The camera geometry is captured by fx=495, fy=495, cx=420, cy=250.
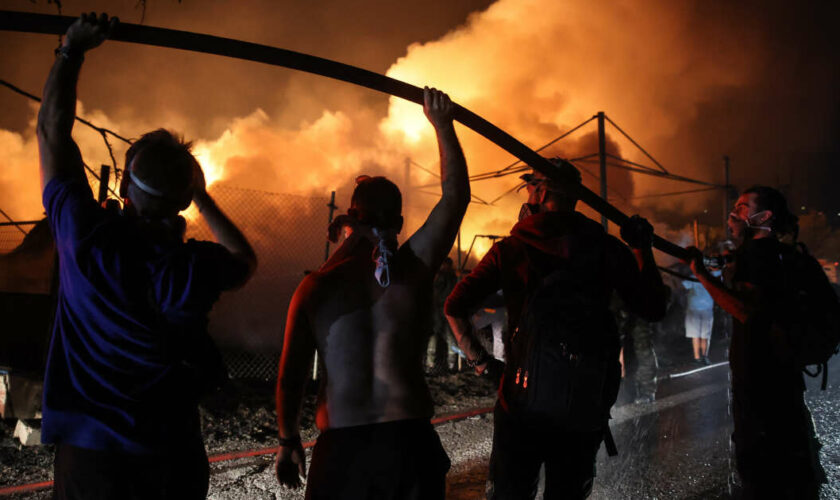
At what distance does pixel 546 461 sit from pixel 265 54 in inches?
85.1

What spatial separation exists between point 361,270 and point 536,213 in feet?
3.86

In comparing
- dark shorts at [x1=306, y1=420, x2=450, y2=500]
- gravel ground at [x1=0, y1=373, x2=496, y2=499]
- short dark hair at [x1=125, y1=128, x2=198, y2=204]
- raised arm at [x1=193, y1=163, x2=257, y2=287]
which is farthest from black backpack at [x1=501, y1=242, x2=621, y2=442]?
gravel ground at [x1=0, y1=373, x2=496, y2=499]

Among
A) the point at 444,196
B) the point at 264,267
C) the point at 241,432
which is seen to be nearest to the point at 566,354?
the point at 444,196

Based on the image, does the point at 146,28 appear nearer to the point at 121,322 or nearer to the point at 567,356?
the point at 121,322

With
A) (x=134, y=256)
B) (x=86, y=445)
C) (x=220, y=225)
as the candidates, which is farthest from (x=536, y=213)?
(x=86, y=445)

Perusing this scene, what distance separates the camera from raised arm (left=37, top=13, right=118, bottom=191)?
1.58m

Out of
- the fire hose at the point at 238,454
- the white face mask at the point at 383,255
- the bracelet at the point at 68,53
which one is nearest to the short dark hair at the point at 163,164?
the bracelet at the point at 68,53

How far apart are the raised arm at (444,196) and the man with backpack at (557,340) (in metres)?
0.58

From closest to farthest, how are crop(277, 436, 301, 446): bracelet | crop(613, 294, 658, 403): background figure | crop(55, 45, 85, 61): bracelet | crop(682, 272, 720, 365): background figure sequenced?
1. crop(55, 45, 85, 61): bracelet
2. crop(277, 436, 301, 446): bracelet
3. crop(613, 294, 658, 403): background figure
4. crop(682, 272, 720, 365): background figure

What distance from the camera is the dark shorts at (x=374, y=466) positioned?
1.70 meters

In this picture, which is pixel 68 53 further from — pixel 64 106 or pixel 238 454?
pixel 238 454

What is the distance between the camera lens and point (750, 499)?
276 cm

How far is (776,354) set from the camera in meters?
2.71

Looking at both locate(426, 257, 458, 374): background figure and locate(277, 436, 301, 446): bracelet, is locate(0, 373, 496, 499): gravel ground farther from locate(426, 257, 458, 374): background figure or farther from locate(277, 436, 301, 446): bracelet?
locate(277, 436, 301, 446): bracelet
